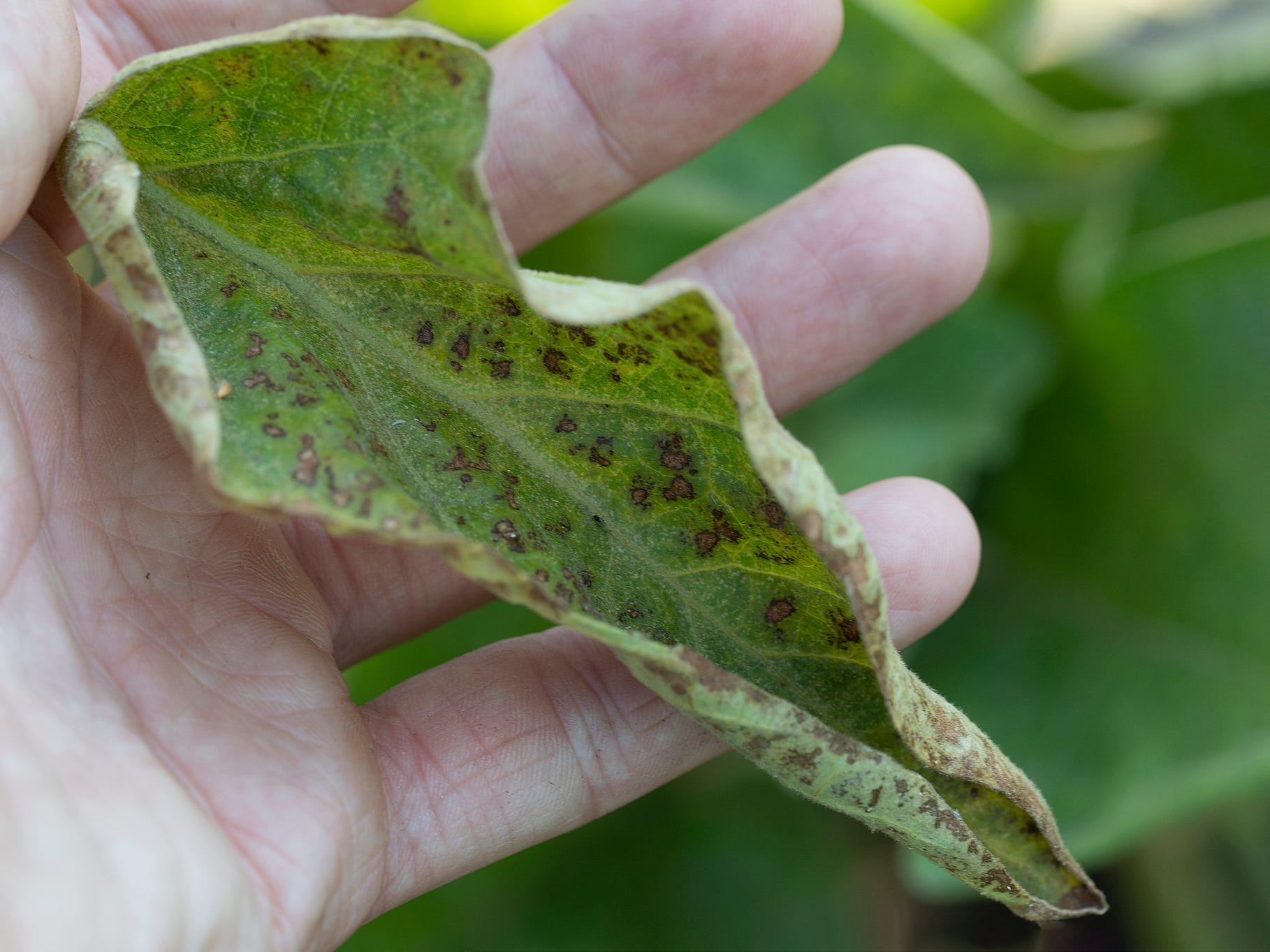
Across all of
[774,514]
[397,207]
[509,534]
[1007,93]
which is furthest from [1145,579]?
[397,207]

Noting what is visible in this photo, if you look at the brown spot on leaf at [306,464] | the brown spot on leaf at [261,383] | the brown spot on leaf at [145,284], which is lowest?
the brown spot on leaf at [306,464]

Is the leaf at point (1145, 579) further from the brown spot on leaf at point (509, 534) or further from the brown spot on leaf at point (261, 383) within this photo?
the brown spot on leaf at point (261, 383)

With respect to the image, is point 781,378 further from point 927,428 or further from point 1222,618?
point 1222,618

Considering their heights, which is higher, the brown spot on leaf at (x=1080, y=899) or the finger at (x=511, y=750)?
the finger at (x=511, y=750)

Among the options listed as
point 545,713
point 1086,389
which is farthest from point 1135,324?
point 545,713

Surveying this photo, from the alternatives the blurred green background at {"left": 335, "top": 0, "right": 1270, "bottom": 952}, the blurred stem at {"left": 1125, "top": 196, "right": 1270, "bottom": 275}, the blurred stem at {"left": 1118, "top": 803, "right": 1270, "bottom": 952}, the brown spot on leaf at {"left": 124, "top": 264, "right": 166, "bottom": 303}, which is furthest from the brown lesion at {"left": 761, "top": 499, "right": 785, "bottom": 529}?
the blurred stem at {"left": 1118, "top": 803, "right": 1270, "bottom": 952}

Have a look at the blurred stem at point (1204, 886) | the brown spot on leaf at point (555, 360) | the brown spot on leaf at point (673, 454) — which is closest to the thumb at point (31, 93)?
the brown spot on leaf at point (555, 360)

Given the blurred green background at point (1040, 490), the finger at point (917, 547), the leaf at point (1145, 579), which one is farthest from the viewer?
the blurred green background at point (1040, 490)

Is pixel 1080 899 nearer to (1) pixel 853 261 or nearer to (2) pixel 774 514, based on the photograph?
(2) pixel 774 514
